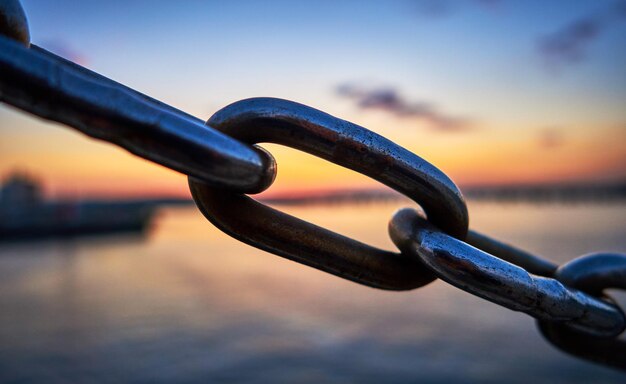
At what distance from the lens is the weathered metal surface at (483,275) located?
0.82 meters

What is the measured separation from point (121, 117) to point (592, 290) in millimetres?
1023

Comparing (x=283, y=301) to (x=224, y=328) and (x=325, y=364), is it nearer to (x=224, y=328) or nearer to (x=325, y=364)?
(x=224, y=328)

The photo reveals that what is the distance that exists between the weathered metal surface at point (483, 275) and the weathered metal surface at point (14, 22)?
0.68m

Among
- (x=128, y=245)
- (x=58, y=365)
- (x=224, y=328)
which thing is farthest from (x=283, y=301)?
(x=128, y=245)

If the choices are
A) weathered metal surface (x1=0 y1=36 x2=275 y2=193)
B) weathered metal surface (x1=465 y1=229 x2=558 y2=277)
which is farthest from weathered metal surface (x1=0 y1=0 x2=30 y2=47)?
→ weathered metal surface (x1=465 y1=229 x2=558 y2=277)

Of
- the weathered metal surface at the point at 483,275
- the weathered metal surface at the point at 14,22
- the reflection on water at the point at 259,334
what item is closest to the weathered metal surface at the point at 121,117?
the weathered metal surface at the point at 14,22

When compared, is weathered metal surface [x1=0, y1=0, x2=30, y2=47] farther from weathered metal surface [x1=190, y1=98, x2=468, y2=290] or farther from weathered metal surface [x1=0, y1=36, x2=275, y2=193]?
weathered metal surface [x1=190, y1=98, x2=468, y2=290]

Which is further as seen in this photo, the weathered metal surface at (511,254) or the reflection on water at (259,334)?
the reflection on water at (259,334)

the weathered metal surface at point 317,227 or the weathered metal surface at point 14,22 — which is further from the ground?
the weathered metal surface at point 14,22

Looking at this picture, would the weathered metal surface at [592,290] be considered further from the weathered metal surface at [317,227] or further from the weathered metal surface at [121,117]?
the weathered metal surface at [121,117]

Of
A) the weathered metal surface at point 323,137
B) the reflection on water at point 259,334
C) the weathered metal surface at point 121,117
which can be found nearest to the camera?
the weathered metal surface at point 121,117

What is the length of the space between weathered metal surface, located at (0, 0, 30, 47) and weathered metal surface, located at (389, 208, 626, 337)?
678mm

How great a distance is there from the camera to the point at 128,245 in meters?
25.4

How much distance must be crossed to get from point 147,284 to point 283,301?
4.73 meters
